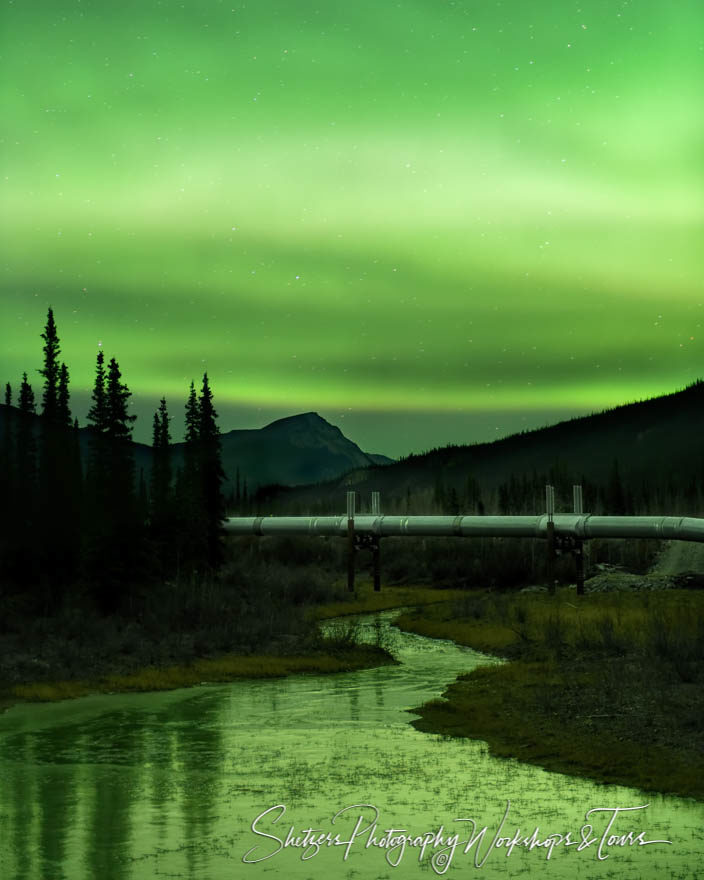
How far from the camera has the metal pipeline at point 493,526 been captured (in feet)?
188

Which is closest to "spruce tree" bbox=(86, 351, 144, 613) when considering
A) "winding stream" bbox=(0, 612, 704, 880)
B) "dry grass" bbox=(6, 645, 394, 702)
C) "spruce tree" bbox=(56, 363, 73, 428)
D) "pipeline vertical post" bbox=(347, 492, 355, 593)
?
"dry grass" bbox=(6, 645, 394, 702)

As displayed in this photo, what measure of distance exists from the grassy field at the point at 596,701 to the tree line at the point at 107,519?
14327 mm

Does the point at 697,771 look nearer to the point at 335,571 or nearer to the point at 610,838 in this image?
the point at 610,838

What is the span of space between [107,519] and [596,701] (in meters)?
25.5

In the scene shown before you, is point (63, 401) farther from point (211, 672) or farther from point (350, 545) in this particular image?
point (211, 672)

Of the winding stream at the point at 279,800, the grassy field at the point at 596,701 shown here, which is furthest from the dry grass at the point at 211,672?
the grassy field at the point at 596,701

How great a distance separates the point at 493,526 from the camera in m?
67.5

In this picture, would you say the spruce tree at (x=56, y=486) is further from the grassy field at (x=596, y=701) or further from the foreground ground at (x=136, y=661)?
the grassy field at (x=596, y=701)

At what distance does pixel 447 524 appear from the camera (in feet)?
232

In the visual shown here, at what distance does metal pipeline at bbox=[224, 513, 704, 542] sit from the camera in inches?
2250

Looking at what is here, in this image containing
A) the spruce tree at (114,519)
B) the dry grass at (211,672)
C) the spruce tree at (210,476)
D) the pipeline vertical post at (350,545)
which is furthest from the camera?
the pipeline vertical post at (350,545)

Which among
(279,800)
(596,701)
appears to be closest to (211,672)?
(596,701)

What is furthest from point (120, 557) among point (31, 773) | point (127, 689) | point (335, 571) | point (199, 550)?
point (335, 571)

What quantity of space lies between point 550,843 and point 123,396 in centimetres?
3973
